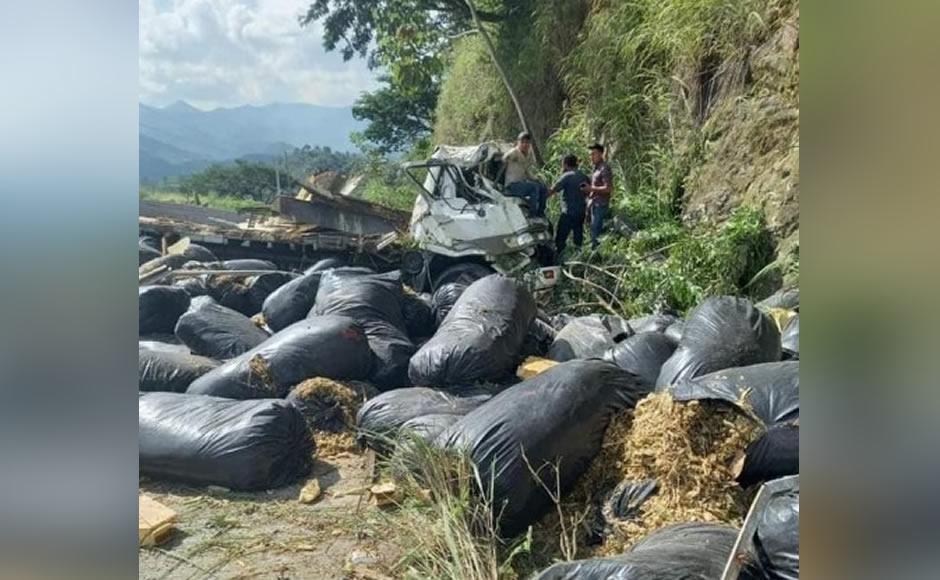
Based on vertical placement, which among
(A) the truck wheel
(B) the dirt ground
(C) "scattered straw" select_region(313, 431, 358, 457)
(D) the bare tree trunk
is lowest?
(B) the dirt ground

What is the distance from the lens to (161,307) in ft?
16.5

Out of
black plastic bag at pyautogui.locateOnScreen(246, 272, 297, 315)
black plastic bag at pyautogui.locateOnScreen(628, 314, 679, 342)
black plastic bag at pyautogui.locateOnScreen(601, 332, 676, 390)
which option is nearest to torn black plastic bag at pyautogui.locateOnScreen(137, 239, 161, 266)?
black plastic bag at pyautogui.locateOnScreen(246, 272, 297, 315)

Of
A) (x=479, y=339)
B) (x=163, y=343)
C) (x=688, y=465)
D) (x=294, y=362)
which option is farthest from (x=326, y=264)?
(x=688, y=465)

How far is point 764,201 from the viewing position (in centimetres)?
570

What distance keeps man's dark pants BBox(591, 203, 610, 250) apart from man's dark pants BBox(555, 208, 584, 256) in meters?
0.10

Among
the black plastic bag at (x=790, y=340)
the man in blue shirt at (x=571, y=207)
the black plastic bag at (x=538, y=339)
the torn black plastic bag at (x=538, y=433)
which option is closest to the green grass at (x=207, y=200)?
the man in blue shirt at (x=571, y=207)

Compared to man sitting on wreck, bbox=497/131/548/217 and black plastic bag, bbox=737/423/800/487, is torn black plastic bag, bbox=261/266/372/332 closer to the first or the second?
man sitting on wreck, bbox=497/131/548/217

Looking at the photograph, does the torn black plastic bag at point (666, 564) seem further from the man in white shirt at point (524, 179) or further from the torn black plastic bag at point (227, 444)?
the man in white shirt at point (524, 179)

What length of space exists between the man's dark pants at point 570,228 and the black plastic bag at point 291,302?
2.00 metres

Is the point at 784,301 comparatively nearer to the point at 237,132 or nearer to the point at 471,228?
the point at 471,228

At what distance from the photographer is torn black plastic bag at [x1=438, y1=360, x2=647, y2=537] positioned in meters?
2.59

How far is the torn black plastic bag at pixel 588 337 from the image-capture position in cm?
406
